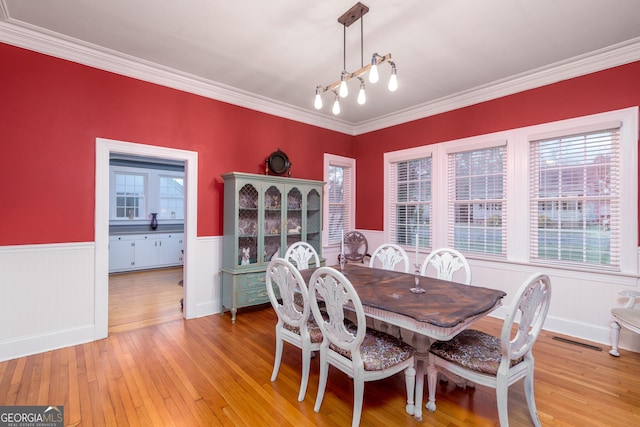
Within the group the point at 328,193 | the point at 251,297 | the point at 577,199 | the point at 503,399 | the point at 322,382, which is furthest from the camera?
the point at 328,193

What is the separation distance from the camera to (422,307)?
190 centimetres

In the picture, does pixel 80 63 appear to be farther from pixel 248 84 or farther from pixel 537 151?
pixel 537 151

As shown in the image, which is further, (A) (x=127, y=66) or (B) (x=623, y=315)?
(A) (x=127, y=66)

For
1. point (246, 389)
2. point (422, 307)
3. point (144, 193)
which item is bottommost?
point (246, 389)

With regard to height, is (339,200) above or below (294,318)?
above

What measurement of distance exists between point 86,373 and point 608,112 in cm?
541

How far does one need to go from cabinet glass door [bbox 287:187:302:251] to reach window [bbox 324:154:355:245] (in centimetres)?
80

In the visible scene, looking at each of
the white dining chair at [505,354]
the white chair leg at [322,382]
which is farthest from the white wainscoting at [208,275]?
the white dining chair at [505,354]

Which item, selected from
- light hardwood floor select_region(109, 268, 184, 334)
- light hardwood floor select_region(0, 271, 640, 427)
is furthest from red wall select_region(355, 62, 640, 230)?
light hardwood floor select_region(109, 268, 184, 334)

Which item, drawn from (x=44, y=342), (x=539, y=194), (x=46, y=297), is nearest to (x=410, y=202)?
(x=539, y=194)

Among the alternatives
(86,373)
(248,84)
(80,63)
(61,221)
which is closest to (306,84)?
(248,84)

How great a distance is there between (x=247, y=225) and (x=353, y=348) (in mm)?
2528

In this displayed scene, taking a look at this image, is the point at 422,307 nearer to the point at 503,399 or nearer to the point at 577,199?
the point at 503,399

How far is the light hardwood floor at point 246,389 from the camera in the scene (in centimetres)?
193
